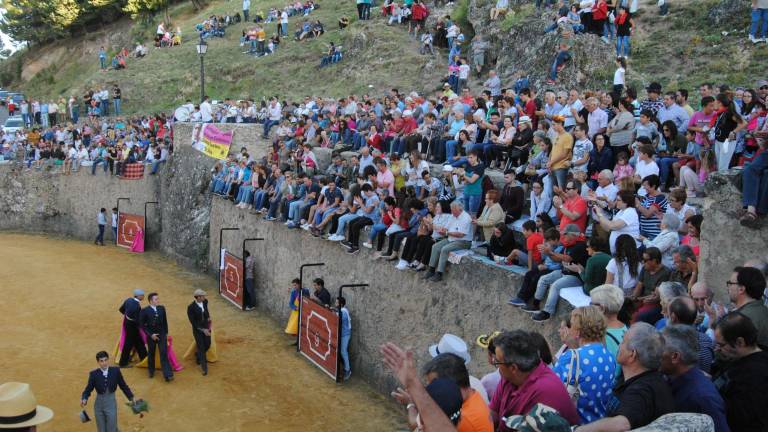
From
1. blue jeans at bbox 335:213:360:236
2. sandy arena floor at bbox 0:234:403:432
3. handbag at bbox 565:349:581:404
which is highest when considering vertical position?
handbag at bbox 565:349:581:404

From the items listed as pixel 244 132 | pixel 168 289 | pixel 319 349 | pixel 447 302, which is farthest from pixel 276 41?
pixel 447 302

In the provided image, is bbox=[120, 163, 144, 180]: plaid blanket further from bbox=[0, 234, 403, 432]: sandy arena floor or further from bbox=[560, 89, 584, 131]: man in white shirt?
bbox=[560, 89, 584, 131]: man in white shirt

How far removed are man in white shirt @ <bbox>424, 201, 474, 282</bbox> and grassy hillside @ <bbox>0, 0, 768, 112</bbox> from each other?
10.3 meters

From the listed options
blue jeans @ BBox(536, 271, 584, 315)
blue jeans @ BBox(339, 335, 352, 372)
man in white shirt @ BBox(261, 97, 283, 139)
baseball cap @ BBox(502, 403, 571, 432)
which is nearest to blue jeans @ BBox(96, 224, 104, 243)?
man in white shirt @ BBox(261, 97, 283, 139)

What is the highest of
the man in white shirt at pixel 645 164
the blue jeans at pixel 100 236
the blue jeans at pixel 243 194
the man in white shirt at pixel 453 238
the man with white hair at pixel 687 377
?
the man in white shirt at pixel 645 164

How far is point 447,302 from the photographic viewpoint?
13.0 meters

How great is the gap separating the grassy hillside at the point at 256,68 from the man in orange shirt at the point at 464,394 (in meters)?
26.1

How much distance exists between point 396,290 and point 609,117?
17.7 feet

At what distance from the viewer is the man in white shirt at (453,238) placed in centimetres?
1262

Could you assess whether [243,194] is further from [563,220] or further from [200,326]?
[563,220]

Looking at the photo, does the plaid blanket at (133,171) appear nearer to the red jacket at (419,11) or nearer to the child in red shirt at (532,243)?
the red jacket at (419,11)

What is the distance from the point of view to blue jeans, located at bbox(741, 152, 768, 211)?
7.81 metres

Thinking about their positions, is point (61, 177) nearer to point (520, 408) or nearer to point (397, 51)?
point (397, 51)

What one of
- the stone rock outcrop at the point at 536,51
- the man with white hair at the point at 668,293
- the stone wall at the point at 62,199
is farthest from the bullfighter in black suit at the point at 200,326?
the stone wall at the point at 62,199
